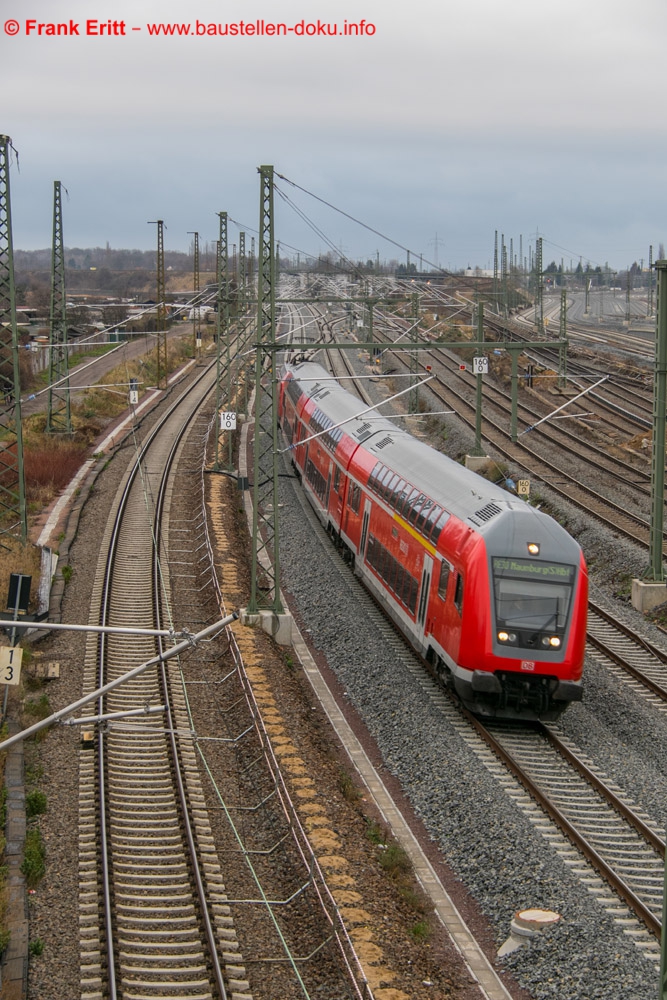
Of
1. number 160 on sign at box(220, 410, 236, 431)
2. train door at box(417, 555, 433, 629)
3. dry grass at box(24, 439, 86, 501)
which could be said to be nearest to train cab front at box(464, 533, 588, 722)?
train door at box(417, 555, 433, 629)

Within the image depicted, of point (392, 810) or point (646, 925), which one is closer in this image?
point (646, 925)

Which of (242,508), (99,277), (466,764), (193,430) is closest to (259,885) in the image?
(466,764)

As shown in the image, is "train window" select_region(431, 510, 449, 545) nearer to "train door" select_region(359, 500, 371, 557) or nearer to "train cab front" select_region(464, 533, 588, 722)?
"train cab front" select_region(464, 533, 588, 722)

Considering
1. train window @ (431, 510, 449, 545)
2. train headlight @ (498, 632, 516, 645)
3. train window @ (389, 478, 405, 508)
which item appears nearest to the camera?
train headlight @ (498, 632, 516, 645)

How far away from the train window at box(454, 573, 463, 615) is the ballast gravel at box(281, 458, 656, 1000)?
1.84 m

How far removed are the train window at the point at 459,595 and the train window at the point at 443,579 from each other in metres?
0.55

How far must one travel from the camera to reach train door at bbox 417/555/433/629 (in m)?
19.0

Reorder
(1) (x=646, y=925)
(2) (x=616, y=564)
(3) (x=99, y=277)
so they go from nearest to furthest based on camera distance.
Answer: (1) (x=646, y=925), (2) (x=616, y=564), (3) (x=99, y=277)

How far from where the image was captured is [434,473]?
21203 millimetres

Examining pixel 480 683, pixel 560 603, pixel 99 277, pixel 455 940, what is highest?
pixel 99 277

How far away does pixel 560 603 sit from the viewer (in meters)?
16.7

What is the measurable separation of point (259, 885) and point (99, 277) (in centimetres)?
19080

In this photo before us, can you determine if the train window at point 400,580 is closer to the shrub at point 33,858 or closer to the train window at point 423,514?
the train window at point 423,514

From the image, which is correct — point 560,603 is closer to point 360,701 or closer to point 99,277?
point 360,701
